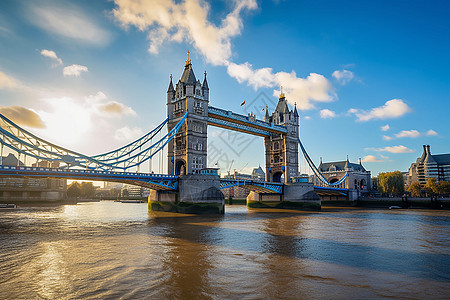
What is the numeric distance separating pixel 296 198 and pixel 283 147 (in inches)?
457

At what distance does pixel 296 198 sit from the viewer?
52.8 meters

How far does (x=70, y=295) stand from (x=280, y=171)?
177 feet

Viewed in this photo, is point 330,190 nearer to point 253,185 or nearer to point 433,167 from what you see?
point 253,185

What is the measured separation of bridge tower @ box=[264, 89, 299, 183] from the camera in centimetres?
5850

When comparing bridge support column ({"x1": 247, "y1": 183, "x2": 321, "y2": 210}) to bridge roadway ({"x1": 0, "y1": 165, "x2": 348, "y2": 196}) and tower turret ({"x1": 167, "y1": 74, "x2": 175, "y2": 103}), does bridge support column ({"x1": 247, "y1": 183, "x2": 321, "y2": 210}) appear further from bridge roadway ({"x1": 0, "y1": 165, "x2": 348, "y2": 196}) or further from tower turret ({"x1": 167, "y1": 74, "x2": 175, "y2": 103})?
tower turret ({"x1": 167, "y1": 74, "x2": 175, "y2": 103})

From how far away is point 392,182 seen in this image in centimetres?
8475

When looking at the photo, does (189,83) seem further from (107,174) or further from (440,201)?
(440,201)

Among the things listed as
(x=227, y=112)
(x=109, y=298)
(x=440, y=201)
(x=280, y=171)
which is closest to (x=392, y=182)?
(x=440, y=201)

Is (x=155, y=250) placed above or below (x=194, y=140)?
below

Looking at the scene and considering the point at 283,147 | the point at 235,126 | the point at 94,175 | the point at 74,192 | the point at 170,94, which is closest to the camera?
the point at 94,175

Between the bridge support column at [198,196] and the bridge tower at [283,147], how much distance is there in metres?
23.3

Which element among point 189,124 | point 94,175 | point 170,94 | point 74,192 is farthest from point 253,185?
point 74,192

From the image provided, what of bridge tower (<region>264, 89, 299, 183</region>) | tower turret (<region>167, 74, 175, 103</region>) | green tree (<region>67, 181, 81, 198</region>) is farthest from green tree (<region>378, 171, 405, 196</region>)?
green tree (<region>67, 181, 81, 198</region>)

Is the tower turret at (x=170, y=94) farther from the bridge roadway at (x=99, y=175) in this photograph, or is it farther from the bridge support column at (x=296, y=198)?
the bridge support column at (x=296, y=198)
